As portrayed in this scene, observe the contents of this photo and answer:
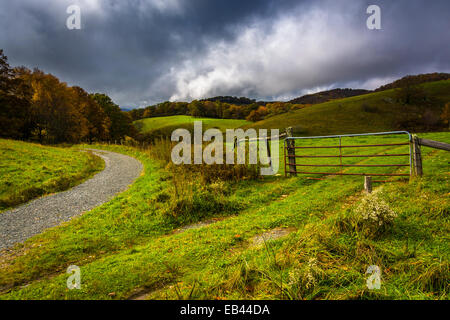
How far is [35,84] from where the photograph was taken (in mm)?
35250

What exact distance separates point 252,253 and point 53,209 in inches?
322

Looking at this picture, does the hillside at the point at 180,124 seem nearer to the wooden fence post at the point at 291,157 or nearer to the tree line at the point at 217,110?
the tree line at the point at 217,110

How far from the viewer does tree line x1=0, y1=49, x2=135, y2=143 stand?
101 ft

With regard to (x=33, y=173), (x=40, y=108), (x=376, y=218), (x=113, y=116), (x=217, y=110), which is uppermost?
(x=217, y=110)

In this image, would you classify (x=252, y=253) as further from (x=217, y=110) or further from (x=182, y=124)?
(x=217, y=110)

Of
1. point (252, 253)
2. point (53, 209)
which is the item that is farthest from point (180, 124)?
point (252, 253)

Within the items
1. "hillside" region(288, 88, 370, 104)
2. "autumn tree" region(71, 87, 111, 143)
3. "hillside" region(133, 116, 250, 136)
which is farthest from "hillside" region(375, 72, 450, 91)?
"autumn tree" region(71, 87, 111, 143)

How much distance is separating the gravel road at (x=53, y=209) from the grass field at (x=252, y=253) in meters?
0.80

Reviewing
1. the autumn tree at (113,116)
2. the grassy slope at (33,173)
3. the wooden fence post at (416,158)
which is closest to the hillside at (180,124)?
the autumn tree at (113,116)

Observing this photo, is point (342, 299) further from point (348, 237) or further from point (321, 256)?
point (348, 237)

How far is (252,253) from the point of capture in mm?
3869

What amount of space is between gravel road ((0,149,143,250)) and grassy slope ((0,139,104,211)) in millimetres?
816

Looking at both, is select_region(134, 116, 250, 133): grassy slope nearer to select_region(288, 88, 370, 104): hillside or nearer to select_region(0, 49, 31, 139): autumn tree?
select_region(0, 49, 31, 139): autumn tree
